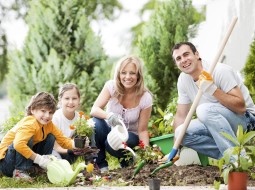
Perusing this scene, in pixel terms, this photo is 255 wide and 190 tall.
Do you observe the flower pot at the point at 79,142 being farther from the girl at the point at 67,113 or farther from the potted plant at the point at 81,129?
the girl at the point at 67,113

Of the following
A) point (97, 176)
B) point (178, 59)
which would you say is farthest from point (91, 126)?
point (178, 59)

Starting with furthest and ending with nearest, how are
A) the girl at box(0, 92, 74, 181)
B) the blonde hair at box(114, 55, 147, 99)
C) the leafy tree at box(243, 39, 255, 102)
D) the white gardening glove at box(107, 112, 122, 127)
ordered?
the leafy tree at box(243, 39, 255, 102), the blonde hair at box(114, 55, 147, 99), the white gardening glove at box(107, 112, 122, 127), the girl at box(0, 92, 74, 181)

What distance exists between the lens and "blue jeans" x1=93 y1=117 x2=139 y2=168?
5.15 m

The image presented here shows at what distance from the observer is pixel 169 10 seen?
7938mm

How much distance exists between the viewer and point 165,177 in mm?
4309

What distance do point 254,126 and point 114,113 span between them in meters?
1.36

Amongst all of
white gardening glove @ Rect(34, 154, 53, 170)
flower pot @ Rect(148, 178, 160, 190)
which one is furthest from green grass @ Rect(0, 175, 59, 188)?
flower pot @ Rect(148, 178, 160, 190)

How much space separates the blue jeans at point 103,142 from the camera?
16.9 ft

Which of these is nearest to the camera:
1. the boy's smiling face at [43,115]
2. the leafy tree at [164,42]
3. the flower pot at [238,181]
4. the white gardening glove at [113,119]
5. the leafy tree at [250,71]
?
the flower pot at [238,181]

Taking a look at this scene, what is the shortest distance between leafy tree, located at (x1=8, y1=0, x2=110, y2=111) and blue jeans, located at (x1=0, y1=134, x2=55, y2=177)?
124 inches

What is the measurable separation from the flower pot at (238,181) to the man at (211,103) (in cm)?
69

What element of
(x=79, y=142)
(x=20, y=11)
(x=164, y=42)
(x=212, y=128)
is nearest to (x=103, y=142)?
(x=79, y=142)

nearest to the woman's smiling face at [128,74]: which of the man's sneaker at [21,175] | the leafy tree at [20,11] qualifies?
the man's sneaker at [21,175]

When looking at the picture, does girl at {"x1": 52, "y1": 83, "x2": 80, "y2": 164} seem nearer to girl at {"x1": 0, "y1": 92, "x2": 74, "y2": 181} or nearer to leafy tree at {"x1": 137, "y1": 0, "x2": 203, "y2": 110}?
girl at {"x1": 0, "y1": 92, "x2": 74, "y2": 181}
